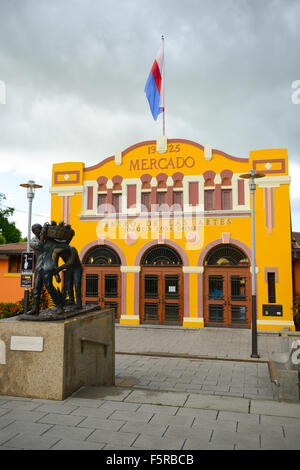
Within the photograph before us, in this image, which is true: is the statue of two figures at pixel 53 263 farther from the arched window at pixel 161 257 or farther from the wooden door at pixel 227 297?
the wooden door at pixel 227 297

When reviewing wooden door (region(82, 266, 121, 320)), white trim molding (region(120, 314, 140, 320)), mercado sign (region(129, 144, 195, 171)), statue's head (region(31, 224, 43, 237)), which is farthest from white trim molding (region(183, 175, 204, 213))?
statue's head (region(31, 224, 43, 237))

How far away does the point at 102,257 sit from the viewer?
17.9 meters

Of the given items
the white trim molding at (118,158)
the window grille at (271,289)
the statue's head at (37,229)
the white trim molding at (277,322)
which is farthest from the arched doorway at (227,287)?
the statue's head at (37,229)

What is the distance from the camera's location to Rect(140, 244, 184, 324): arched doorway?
16.8m

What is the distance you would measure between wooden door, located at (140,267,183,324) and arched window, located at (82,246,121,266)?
1.61 meters

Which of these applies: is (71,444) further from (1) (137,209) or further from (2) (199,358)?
(1) (137,209)

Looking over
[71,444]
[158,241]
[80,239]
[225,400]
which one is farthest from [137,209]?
[71,444]

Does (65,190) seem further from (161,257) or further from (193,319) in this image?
(193,319)

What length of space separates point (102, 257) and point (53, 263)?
10.9 metres

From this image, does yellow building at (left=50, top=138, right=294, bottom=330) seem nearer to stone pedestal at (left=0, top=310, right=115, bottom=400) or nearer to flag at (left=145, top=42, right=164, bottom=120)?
flag at (left=145, top=42, right=164, bottom=120)

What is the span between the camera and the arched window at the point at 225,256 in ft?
53.9

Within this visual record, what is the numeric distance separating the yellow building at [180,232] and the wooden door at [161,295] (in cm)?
5

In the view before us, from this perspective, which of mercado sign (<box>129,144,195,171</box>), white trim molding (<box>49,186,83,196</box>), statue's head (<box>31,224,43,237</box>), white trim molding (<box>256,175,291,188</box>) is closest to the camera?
statue's head (<box>31,224,43,237</box>)
